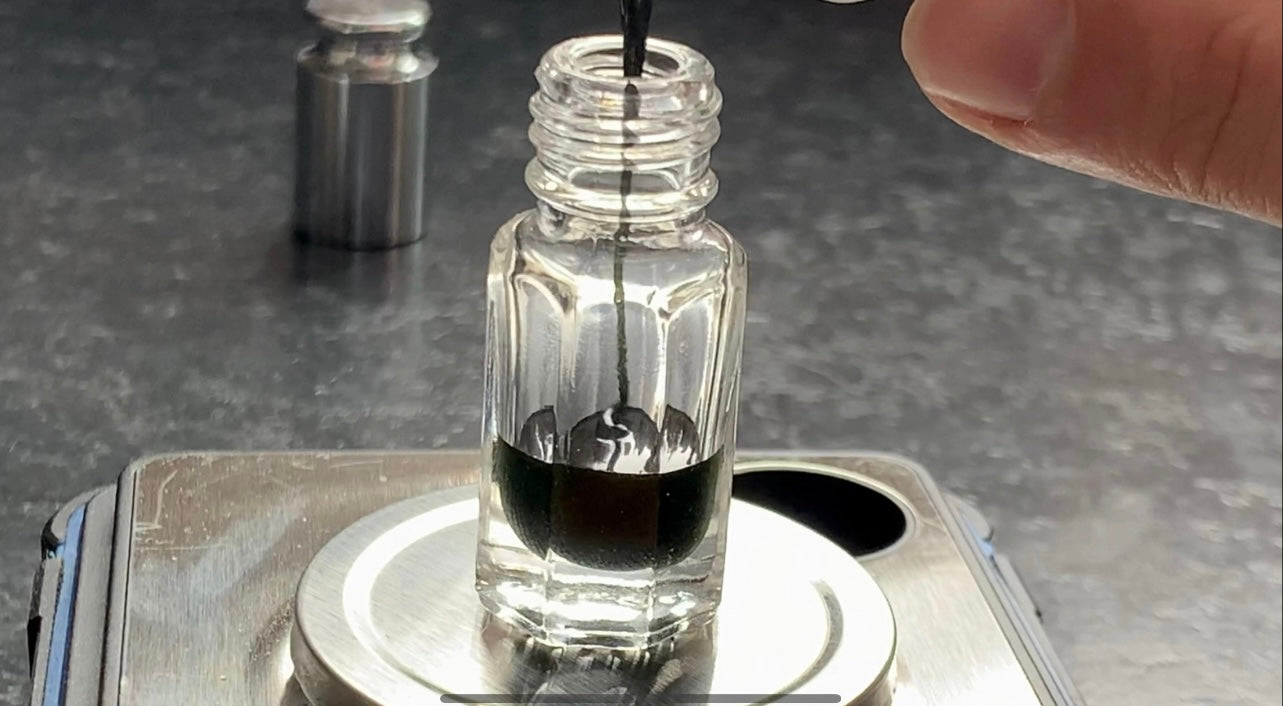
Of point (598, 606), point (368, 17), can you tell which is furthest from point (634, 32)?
point (368, 17)

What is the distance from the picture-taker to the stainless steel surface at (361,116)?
918 millimetres

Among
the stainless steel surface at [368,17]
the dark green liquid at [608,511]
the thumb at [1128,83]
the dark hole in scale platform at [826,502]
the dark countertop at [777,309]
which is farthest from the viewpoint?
the stainless steel surface at [368,17]

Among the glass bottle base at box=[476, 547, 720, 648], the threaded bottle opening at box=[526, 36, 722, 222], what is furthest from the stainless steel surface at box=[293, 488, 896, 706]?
the threaded bottle opening at box=[526, 36, 722, 222]

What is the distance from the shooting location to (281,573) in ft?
1.74

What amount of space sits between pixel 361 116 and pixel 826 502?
0.39 m

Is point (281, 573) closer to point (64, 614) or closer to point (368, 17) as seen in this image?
point (64, 614)

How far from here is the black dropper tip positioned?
448 mm

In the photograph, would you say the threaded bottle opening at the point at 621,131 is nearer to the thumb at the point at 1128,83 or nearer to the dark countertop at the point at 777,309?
the thumb at the point at 1128,83

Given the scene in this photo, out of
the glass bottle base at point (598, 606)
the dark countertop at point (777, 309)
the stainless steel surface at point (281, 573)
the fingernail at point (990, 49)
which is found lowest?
the dark countertop at point (777, 309)

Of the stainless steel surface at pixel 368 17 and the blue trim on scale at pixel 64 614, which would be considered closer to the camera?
the blue trim on scale at pixel 64 614

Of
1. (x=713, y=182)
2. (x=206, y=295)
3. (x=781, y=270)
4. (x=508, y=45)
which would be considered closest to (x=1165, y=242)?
(x=781, y=270)

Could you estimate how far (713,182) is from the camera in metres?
0.47

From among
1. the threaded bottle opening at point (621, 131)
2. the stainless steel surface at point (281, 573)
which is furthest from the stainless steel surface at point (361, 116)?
the threaded bottle opening at point (621, 131)

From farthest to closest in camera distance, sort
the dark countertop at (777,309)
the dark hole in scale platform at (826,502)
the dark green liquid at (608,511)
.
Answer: the dark countertop at (777,309), the dark hole in scale platform at (826,502), the dark green liquid at (608,511)
